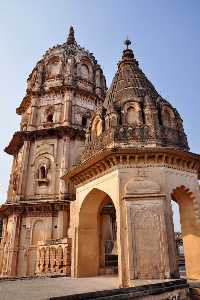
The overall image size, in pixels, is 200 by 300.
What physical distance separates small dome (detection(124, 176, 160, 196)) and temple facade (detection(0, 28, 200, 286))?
1.4 inches

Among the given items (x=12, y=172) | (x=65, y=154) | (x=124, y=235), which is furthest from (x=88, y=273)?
(x=12, y=172)

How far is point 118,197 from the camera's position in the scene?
991 centimetres

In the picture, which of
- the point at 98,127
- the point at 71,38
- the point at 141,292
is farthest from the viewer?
the point at 71,38

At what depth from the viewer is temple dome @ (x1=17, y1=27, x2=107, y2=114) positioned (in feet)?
88.6

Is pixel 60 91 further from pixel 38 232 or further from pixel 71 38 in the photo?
pixel 38 232

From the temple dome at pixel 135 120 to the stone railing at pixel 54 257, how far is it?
19.2ft

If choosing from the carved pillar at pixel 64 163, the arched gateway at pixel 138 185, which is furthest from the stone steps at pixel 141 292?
the carved pillar at pixel 64 163

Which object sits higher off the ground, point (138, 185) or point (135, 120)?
point (135, 120)

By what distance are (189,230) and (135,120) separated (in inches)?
200

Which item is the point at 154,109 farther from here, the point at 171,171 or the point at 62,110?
the point at 62,110

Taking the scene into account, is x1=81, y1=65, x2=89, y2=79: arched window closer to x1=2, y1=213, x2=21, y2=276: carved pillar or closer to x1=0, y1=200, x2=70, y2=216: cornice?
x1=0, y1=200, x2=70, y2=216: cornice

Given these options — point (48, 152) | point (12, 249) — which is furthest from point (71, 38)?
point (12, 249)

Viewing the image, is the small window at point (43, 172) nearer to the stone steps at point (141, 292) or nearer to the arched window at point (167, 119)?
the arched window at point (167, 119)

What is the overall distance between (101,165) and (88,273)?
15.2 feet
